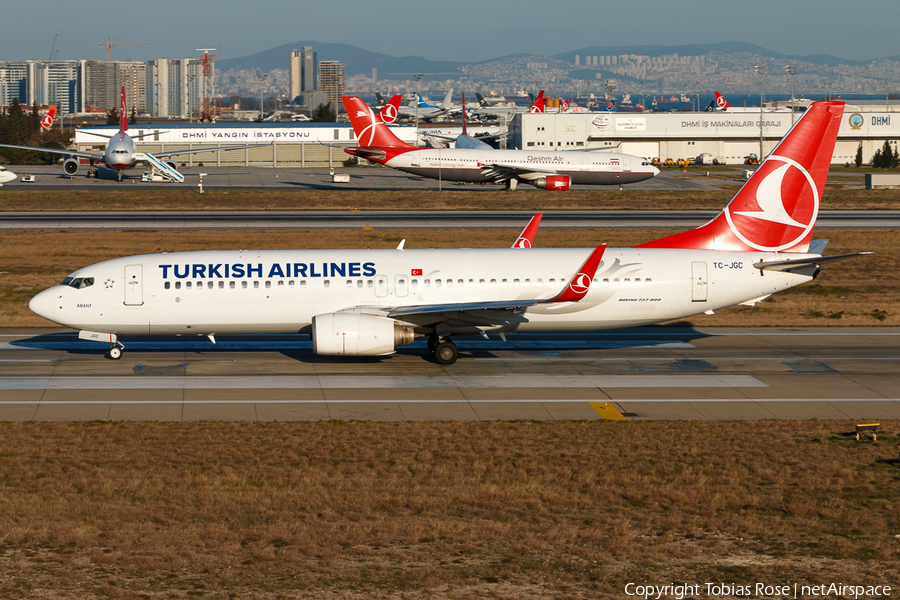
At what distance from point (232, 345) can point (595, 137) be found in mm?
111808

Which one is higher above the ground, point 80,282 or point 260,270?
point 260,270

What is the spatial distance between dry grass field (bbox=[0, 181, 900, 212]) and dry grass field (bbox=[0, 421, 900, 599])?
52383mm

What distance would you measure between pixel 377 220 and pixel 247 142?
278ft

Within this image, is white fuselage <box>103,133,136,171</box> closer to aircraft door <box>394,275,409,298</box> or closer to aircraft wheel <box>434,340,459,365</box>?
aircraft door <box>394,275,409,298</box>

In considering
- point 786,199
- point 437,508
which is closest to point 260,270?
point 437,508

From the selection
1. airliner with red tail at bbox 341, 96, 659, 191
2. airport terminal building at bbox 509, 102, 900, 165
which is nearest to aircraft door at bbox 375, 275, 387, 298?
airliner with red tail at bbox 341, 96, 659, 191

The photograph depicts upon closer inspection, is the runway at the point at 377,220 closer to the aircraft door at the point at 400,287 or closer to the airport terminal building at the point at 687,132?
the aircraft door at the point at 400,287

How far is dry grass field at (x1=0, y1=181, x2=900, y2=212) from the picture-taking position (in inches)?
2911

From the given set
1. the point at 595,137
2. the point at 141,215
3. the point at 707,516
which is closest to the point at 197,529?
the point at 707,516

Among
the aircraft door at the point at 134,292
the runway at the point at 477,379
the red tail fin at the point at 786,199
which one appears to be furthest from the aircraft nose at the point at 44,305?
the red tail fin at the point at 786,199

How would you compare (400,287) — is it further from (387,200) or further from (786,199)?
(387,200)

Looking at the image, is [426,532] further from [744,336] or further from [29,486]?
[744,336]

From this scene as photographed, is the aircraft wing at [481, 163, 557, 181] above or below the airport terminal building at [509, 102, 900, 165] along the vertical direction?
below

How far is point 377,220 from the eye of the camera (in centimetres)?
6481
